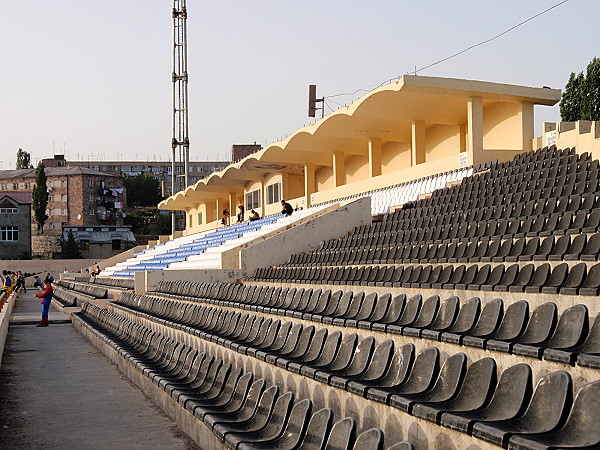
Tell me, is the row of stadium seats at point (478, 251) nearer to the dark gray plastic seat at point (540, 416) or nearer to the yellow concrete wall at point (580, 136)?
the dark gray plastic seat at point (540, 416)

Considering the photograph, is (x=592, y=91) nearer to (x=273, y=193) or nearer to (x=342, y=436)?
(x=273, y=193)

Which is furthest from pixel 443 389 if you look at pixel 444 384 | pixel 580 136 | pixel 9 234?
pixel 9 234

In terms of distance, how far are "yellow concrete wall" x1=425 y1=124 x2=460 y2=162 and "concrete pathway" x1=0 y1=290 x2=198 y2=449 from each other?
484 inches

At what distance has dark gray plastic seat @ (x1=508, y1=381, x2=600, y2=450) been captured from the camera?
2.28 m

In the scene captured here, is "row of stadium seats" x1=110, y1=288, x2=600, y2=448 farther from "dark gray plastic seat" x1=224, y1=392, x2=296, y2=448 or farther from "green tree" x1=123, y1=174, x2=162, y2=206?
"green tree" x1=123, y1=174, x2=162, y2=206

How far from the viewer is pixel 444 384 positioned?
328 cm

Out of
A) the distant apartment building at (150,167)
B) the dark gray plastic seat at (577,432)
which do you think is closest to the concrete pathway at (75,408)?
the dark gray plastic seat at (577,432)

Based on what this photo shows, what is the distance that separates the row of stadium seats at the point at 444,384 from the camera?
7.99 feet

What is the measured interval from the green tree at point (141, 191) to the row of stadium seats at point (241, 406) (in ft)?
306

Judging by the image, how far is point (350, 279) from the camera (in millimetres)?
9594

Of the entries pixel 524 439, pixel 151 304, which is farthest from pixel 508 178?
pixel 524 439

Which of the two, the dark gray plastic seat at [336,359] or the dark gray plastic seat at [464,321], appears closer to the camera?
the dark gray plastic seat at [464,321]

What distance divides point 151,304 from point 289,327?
602 centimetres

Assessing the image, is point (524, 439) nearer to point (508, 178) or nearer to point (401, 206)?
point (508, 178)
